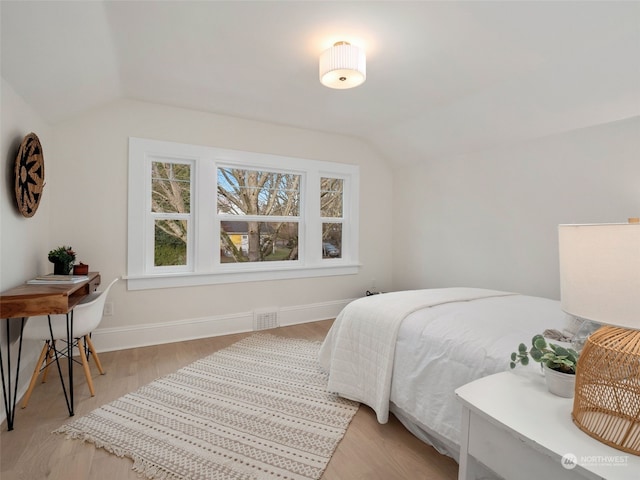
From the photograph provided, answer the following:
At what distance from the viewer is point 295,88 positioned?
287 centimetres

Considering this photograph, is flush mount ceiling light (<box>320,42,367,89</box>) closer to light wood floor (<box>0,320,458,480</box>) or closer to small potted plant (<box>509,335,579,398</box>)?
small potted plant (<box>509,335,579,398</box>)

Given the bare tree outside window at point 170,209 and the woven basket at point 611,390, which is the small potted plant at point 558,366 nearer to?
the woven basket at point 611,390

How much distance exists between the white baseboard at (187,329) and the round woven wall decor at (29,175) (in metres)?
1.30

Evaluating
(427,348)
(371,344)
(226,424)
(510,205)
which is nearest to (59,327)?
(226,424)

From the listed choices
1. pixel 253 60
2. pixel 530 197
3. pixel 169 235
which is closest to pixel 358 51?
pixel 253 60

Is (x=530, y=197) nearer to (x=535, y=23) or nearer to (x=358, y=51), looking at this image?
(x=535, y=23)

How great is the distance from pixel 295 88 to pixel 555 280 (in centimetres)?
288

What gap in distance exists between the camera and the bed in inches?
58.4

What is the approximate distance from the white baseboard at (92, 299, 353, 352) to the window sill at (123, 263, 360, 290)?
37 cm

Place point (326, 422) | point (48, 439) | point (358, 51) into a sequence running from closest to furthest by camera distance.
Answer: point (48, 439), point (326, 422), point (358, 51)

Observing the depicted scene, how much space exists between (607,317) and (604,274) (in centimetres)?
10

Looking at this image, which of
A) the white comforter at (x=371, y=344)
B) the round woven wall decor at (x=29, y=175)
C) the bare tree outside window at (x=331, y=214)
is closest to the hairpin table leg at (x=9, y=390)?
the round woven wall decor at (x=29, y=175)

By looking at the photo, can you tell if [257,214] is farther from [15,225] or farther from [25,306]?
[25,306]

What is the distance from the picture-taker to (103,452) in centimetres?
165
